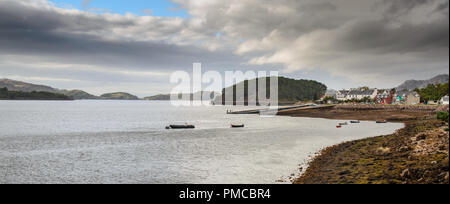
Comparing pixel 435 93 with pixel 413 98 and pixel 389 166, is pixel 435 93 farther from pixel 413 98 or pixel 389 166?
pixel 389 166

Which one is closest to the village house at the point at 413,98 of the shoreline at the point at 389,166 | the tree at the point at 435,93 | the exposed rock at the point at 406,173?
the tree at the point at 435,93

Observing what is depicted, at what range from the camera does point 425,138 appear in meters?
32.2

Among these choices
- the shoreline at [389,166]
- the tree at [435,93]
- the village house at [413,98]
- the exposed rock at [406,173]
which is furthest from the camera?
the village house at [413,98]

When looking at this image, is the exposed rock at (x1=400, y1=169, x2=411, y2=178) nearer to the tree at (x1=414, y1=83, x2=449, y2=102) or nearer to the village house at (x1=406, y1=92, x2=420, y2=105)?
the tree at (x1=414, y1=83, x2=449, y2=102)

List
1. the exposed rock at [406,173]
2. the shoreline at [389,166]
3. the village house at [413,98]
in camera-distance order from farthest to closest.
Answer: the village house at [413,98] < the exposed rock at [406,173] < the shoreline at [389,166]

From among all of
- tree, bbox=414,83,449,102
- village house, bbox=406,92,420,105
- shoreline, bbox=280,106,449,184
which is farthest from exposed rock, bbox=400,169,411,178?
village house, bbox=406,92,420,105

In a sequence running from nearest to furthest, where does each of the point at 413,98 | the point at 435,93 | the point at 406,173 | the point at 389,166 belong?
the point at 406,173, the point at 389,166, the point at 435,93, the point at 413,98

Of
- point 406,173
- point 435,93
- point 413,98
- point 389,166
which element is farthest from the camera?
point 413,98

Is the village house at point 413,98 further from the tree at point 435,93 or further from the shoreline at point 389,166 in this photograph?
the shoreline at point 389,166

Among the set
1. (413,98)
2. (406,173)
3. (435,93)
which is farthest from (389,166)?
(413,98)

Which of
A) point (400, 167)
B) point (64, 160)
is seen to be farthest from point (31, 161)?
point (400, 167)

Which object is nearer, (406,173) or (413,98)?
(406,173)

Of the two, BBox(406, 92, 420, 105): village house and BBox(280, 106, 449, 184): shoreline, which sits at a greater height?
BBox(406, 92, 420, 105): village house

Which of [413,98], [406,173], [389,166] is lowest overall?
[389,166]
